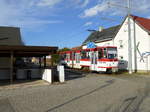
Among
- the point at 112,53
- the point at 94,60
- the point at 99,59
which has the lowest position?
the point at 94,60

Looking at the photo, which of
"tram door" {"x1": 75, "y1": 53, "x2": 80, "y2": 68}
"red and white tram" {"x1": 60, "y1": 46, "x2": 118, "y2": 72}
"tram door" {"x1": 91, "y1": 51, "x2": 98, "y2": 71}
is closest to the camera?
"red and white tram" {"x1": 60, "y1": 46, "x2": 118, "y2": 72}

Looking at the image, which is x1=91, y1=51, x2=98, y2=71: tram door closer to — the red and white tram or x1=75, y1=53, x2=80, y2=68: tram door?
the red and white tram

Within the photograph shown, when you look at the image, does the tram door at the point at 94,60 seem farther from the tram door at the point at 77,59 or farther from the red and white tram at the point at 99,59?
the tram door at the point at 77,59

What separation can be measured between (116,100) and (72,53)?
21984mm

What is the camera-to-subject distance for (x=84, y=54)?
25672 millimetres

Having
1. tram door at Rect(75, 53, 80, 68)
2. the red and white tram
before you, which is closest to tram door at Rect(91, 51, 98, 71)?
the red and white tram

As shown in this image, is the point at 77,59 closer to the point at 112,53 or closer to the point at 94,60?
the point at 94,60

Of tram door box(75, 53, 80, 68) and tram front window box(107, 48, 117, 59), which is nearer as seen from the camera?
tram front window box(107, 48, 117, 59)

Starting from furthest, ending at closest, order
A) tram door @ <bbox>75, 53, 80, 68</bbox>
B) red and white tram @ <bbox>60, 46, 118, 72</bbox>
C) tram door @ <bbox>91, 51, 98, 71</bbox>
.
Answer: tram door @ <bbox>75, 53, 80, 68</bbox> → tram door @ <bbox>91, 51, 98, 71</bbox> → red and white tram @ <bbox>60, 46, 118, 72</bbox>

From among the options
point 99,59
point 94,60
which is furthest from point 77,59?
point 99,59

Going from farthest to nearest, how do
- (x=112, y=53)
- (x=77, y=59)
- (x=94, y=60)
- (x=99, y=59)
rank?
1. (x=77, y=59)
2. (x=94, y=60)
3. (x=99, y=59)
4. (x=112, y=53)

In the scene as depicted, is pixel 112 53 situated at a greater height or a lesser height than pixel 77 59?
greater

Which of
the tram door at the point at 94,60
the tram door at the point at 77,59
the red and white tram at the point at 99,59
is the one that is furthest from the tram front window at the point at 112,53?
the tram door at the point at 77,59

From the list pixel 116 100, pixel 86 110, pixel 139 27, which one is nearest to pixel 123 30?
pixel 139 27
